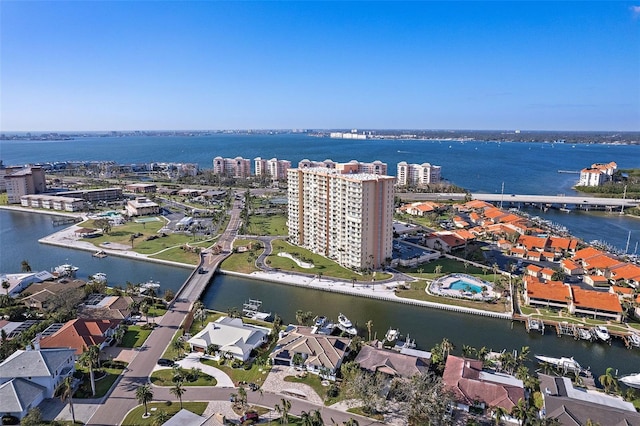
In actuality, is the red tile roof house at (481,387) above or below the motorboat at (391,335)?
above

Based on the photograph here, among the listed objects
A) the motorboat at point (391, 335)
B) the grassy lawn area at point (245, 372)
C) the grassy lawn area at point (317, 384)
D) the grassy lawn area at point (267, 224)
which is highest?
the grassy lawn area at point (267, 224)

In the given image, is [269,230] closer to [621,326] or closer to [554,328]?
[554,328]

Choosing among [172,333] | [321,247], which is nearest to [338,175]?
[321,247]

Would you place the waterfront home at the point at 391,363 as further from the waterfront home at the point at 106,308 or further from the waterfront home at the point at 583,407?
the waterfront home at the point at 106,308

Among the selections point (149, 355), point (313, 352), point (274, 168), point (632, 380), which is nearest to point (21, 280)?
point (149, 355)

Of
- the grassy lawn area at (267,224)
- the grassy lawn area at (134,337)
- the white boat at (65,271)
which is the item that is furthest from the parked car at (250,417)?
the grassy lawn area at (267,224)

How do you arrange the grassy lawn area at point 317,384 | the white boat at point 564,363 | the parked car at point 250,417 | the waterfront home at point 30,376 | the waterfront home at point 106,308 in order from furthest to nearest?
the waterfront home at point 106,308 < the white boat at point 564,363 < the grassy lawn area at point 317,384 < the waterfront home at point 30,376 < the parked car at point 250,417

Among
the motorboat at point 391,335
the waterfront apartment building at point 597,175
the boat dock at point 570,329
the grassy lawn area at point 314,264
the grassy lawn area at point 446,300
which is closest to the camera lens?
the motorboat at point 391,335
